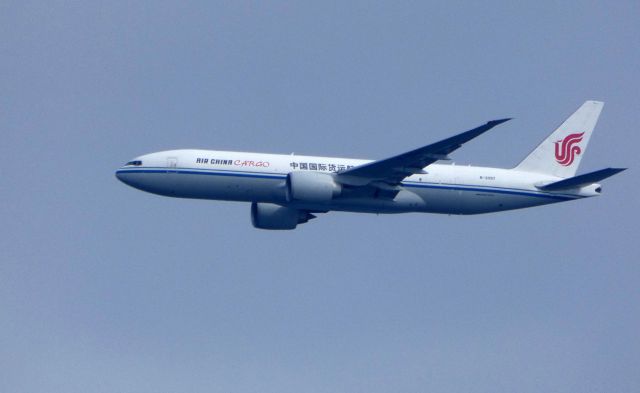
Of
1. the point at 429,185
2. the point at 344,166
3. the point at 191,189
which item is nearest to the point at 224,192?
the point at 191,189

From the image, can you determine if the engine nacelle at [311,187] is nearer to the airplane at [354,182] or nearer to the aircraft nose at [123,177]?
the airplane at [354,182]

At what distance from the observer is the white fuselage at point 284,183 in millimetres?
54594

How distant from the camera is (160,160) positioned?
55562mm

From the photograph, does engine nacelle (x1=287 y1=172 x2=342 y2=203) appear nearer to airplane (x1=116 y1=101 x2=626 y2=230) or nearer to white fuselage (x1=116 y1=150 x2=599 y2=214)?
airplane (x1=116 y1=101 x2=626 y2=230)

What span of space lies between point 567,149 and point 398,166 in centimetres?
1228

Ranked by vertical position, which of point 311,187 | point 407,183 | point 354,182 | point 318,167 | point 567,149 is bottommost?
point 311,187

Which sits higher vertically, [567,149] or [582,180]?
[567,149]

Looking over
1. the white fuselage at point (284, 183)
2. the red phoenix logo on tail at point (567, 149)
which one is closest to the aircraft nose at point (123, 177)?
the white fuselage at point (284, 183)

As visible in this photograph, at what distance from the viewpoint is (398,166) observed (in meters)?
54.0

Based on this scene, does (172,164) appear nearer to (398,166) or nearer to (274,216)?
(274,216)

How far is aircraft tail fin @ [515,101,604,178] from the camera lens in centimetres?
6019

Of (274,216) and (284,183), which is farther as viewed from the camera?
(274,216)

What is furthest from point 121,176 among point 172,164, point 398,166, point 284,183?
point 398,166

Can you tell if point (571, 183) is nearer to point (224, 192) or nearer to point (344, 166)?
point (344, 166)
